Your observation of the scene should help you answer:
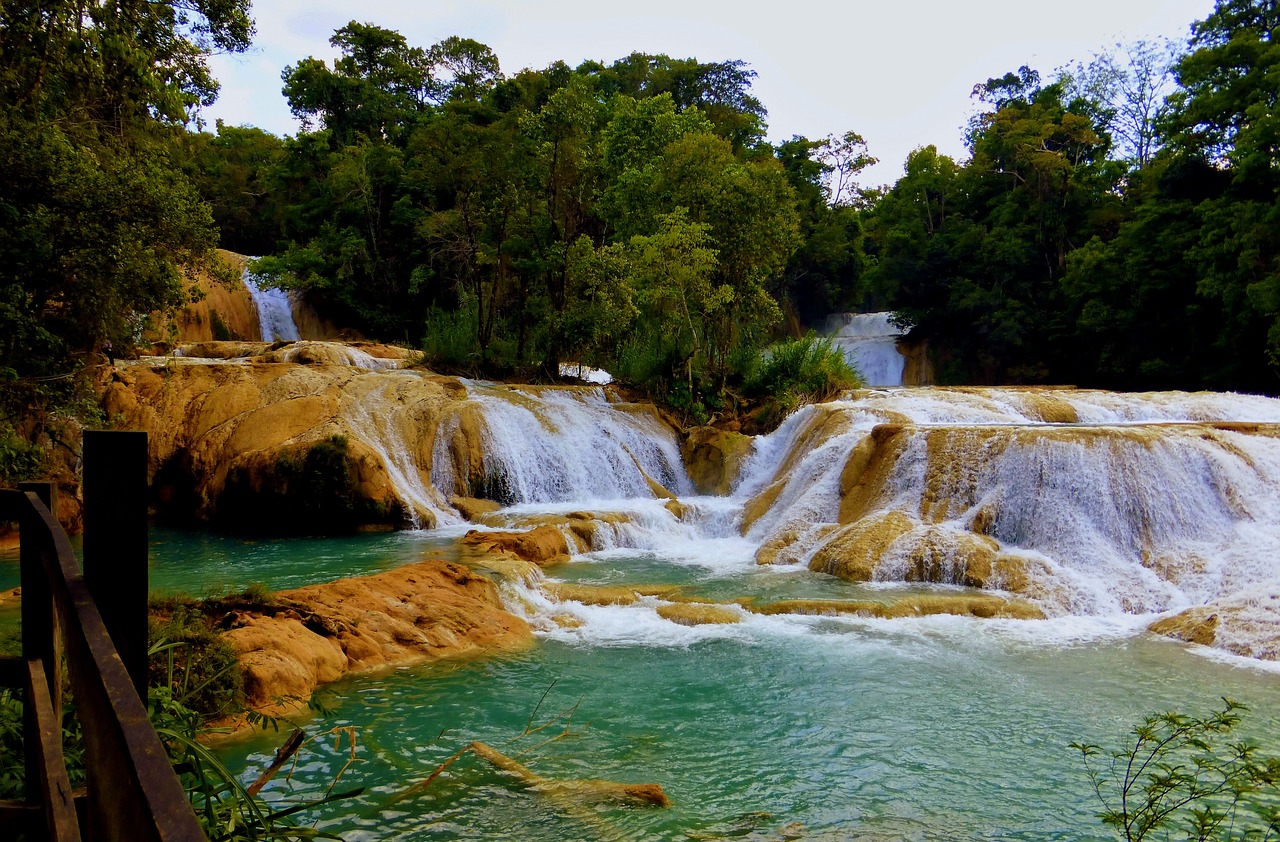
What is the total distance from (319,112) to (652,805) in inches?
1317

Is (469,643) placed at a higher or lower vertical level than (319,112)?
lower

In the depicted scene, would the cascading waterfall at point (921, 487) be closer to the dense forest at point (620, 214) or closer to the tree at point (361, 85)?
the dense forest at point (620, 214)

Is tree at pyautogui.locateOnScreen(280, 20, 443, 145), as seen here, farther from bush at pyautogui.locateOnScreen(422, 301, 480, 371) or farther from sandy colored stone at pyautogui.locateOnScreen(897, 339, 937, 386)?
sandy colored stone at pyautogui.locateOnScreen(897, 339, 937, 386)

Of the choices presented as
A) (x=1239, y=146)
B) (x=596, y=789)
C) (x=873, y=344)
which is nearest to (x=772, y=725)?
(x=596, y=789)

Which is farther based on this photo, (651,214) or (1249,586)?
(651,214)

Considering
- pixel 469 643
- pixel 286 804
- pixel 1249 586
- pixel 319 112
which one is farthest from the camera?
pixel 319 112

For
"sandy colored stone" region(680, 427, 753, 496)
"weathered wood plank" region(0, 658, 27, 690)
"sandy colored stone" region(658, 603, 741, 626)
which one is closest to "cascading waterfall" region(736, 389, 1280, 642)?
"sandy colored stone" region(680, 427, 753, 496)

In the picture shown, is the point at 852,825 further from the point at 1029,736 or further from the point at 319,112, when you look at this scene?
the point at 319,112

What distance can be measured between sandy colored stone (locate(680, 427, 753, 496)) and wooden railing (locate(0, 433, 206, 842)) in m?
14.1

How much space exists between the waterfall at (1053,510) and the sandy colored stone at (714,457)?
2.15 m

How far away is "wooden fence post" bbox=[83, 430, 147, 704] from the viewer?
4.74 feet

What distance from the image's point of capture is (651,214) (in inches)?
754

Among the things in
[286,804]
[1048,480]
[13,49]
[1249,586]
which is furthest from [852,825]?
[13,49]

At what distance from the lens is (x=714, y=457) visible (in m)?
16.6
